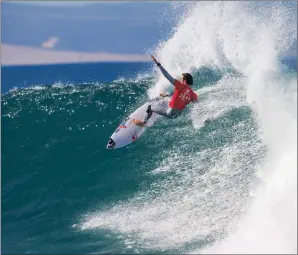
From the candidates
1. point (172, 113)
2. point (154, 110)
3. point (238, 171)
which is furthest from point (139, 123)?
point (238, 171)

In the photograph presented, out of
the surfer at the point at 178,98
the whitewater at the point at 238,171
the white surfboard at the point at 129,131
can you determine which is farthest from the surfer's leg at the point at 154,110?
the whitewater at the point at 238,171

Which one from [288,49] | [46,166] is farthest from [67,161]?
[288,49]

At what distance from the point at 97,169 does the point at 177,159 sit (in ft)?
7.74

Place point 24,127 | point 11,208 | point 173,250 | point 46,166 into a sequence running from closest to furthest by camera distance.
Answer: point 173,250 → point 11,208 → point 46,166 → point 24,127

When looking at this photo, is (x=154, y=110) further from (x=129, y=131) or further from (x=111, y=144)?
(x=111, y=144)

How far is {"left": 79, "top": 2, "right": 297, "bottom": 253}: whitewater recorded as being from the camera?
10.2m

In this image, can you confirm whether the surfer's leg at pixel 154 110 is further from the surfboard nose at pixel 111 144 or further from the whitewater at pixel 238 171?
the surfboard nose at pixel 111 144

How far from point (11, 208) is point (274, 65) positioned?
8006 mm

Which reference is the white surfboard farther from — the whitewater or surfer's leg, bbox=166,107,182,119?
the whitewater

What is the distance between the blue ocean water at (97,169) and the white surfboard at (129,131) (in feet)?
0.69

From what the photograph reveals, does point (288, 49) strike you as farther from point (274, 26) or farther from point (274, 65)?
point (274, 65)

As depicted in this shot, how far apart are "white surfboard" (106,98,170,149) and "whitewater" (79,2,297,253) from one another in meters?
0.89

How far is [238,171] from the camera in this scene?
1229 cm

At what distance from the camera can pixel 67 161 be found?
14844 millimetres
